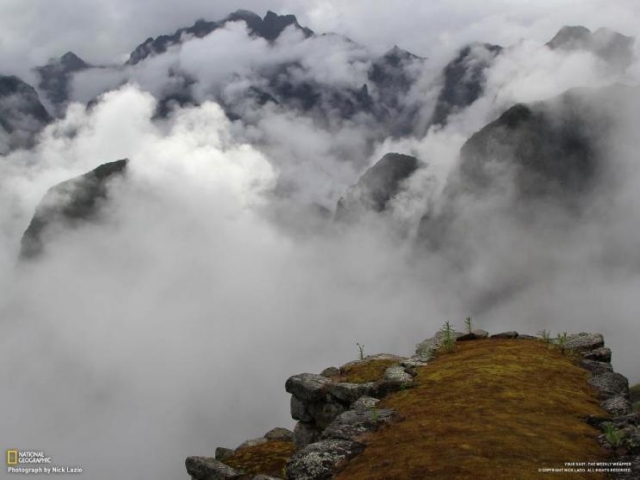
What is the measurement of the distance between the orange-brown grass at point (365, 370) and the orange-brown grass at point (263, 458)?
310 inches

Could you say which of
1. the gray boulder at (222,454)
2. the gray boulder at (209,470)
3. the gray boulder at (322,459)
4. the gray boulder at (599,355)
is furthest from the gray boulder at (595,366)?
the gray boulder at (222,454)

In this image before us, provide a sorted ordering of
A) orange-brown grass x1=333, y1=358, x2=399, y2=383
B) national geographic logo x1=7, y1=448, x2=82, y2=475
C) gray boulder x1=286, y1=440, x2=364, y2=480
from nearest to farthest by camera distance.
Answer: gray boulder x1=286, y1=440, x2=364, y2=480, orange-brown grass x1=333, y1=358, x2=399, y2=383, national geographic logo x1=7, y1=448, x2=82, y2=475

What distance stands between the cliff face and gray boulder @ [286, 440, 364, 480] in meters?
0.05

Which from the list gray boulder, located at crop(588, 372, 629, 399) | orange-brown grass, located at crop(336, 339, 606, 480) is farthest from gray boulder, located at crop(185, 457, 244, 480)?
gray boulder, located at crop(588, 372, 629, 399)

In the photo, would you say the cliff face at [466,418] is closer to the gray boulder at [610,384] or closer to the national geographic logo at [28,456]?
the gray boulder at [610,384]

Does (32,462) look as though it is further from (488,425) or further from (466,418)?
(488,425)

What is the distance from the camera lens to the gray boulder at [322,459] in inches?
917

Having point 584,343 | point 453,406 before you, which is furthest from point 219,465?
point 584,343

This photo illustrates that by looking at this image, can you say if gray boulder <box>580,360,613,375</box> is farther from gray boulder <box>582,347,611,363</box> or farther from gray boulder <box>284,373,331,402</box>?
gray boulder <box>284,373,331,402</box>

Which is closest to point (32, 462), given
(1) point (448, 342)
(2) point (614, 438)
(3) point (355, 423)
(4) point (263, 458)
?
(4) point (263, 458)

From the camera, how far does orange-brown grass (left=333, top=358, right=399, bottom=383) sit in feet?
138

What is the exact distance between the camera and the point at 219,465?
37844mm

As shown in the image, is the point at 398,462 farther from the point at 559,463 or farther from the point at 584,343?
the point at 584,343

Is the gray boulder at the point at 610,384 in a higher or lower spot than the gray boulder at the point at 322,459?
higher
